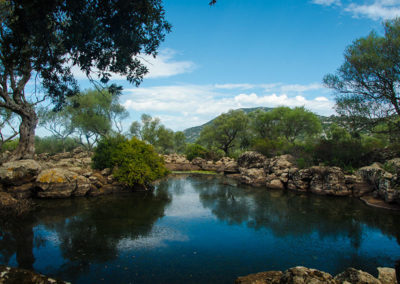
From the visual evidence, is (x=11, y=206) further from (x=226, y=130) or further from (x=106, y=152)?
(x=226, y=130)

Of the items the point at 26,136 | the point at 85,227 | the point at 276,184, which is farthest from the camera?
the point at 276,184

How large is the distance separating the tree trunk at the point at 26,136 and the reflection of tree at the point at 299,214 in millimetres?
14323

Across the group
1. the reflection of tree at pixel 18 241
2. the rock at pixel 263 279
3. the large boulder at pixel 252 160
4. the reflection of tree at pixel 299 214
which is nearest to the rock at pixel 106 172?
the reflection of tree at pixel 299 214

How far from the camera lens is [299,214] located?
15617mm

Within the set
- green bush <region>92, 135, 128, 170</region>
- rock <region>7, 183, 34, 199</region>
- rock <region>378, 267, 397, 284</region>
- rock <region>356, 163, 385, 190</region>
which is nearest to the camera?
rock <region>378, 267, 397, 284</region>

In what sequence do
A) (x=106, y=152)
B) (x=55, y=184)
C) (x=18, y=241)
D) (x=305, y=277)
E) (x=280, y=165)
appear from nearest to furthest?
(x=305, y=277)
(x=18, y=241)
(x=55, y=184)
(x=106, y=152)
(x=280, y=165)

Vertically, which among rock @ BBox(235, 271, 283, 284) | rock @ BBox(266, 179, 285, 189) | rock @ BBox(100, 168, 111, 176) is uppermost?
rock @ BBox(100, 168, 111, 176)

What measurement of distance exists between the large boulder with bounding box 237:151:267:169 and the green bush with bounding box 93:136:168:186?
48.3ft

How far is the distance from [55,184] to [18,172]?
249cm

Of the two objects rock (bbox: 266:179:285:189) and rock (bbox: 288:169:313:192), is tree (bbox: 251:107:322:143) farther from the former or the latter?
rock (bbox: 288:169:313:192)

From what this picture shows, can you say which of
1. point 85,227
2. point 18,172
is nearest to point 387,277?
point 85,227

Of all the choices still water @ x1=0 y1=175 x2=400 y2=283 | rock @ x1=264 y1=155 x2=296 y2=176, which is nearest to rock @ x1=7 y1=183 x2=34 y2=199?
still water @ x1=0 y1=175 x2=400 y2=283

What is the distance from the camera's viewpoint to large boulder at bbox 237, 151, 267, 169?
3397 centimetres

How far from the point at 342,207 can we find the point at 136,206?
14469mm
